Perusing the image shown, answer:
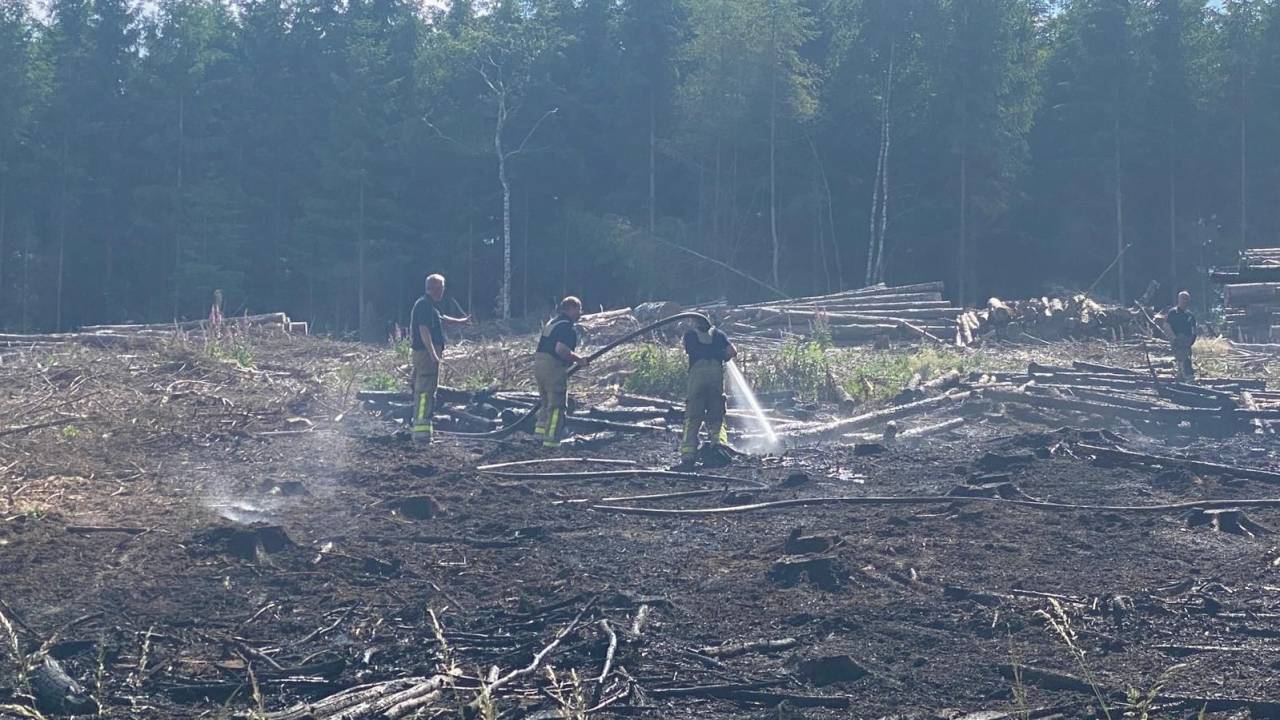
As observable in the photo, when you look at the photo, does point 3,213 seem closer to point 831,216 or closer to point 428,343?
point 831,216

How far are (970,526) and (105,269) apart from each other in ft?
126

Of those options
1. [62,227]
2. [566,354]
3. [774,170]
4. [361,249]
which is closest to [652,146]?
[774,170]

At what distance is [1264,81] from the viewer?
3897 cm

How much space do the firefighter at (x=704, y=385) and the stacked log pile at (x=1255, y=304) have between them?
17.0 meters

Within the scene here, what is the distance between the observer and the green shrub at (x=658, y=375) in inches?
719

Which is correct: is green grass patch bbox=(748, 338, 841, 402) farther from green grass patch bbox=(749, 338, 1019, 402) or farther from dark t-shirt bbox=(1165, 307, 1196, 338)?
dark t-shirt bbox=(1165, 307, 1196, 338)

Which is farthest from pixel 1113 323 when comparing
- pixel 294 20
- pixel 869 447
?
pixel 294 20

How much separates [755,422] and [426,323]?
163 inches

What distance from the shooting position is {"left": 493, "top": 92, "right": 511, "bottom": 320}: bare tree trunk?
4050 centimetres

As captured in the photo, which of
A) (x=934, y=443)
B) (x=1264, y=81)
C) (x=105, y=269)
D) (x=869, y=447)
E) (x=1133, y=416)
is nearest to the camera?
(x=869, y=447)

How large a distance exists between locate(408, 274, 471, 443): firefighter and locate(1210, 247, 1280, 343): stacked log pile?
59.5ft

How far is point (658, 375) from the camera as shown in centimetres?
1845

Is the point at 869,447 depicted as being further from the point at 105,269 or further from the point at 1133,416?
the point at 105,269

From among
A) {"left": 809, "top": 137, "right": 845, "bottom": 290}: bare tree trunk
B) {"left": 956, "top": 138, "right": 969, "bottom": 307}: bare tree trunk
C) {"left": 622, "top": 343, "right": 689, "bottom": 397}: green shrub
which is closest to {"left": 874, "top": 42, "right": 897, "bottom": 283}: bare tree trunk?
{"left": 809, "top": 137, "right": 845, "bottom": 290}: bare tree trunk
